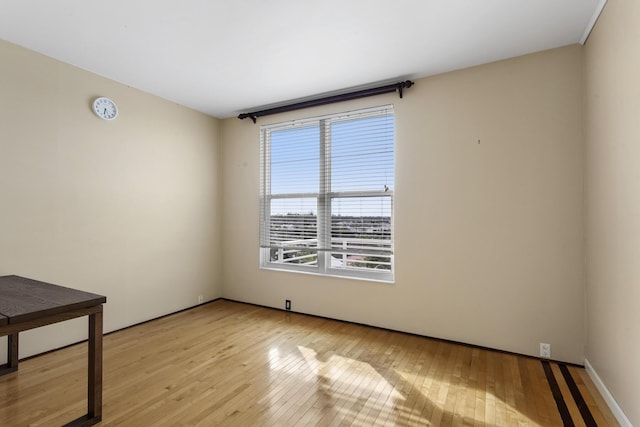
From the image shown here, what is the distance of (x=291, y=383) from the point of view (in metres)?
2.44

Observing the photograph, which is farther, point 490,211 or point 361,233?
point 361,233

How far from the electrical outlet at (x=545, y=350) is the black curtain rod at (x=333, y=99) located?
2.81 meters

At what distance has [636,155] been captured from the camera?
1777mm

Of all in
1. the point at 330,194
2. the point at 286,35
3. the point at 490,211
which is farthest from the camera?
the point at 330,194

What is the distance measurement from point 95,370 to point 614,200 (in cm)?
358

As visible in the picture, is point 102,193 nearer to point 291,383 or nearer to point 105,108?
point 105,108

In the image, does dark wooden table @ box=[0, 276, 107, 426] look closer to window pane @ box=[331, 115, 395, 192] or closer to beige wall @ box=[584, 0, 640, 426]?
window pane @ box=[331, 115, 395, 192]

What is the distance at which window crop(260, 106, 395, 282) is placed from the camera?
142 inches

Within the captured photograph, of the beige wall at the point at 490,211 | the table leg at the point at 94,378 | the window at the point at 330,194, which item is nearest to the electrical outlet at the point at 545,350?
the beige wall at the point at 490,211

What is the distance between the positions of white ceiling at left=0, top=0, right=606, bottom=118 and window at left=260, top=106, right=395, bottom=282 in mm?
648

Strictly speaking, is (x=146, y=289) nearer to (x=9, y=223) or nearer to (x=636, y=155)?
(x=9, y=223)

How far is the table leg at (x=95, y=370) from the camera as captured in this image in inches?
77.7

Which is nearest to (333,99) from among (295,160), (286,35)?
(295,160)

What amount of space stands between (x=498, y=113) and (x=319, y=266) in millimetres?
2628
